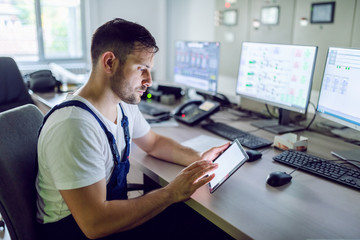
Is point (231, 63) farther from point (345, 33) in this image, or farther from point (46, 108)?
point (46, 108)

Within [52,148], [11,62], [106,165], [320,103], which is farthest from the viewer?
[11,62]

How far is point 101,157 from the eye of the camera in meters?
1.06

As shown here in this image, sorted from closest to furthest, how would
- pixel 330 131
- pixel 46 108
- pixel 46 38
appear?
pixel 330 131 → pixel 46 108 → pixel 46 38

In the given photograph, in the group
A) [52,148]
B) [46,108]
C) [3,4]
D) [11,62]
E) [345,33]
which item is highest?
[3,4]

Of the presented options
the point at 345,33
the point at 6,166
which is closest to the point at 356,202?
the point at 6,166

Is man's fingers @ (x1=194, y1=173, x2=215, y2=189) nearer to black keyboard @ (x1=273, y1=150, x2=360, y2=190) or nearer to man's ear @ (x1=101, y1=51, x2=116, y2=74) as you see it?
black keyboard @ (x1=273, y1=150, x2=360, y2=190)

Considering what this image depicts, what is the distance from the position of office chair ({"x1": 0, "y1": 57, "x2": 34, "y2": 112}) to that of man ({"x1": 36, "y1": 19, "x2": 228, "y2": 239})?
1308 millimetres

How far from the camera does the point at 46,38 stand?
4.69 m

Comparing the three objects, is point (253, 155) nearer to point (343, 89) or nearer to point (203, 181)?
point (203, 181)

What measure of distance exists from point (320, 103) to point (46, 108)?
1.92m

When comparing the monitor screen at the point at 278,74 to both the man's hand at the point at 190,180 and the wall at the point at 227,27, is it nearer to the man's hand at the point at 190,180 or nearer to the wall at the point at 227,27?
the wall at the point at 227,27

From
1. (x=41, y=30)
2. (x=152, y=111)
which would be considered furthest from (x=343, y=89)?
(x=41, y=30)

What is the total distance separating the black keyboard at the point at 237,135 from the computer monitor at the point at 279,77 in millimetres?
188

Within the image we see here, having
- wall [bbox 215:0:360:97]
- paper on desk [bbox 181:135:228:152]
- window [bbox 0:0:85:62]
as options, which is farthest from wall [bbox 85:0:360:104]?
paper on desk [bbox 181:135:228:152]
